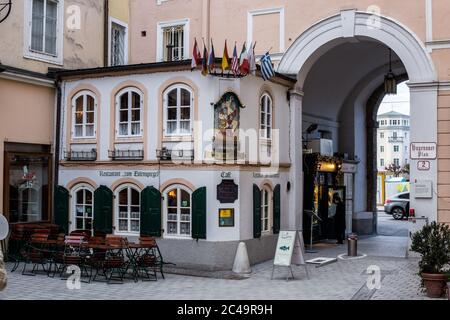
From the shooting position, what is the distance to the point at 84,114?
1714 cm

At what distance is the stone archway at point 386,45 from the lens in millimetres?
16594

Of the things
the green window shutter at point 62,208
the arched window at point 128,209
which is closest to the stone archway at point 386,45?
the arched window at point 128,209

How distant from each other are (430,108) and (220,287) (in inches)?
321

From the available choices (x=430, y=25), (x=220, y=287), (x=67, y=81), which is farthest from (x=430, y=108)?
(x=67, y=81)

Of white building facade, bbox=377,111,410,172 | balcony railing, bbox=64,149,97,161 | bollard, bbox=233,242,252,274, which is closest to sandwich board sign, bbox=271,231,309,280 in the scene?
bollard, bbox=233,242,252,274

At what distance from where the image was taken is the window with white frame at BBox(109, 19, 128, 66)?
21094 millimetres

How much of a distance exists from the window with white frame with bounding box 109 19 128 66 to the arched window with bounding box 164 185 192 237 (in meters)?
7.34

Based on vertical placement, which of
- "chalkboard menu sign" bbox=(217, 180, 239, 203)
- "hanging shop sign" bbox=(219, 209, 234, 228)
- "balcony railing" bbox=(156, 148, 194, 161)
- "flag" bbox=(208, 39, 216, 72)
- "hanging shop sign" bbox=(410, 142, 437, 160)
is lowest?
"hanging shop sign" bbox=(219, 209, 234, 228)

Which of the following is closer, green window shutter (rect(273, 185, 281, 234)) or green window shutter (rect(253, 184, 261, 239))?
green window shutter (rect(253, 184, 261, 239))

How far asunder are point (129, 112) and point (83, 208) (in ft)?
10.3

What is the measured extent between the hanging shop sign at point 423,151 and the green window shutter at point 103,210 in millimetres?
8675

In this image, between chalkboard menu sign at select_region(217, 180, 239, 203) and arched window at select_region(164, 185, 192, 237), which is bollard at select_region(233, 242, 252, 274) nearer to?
chalkboard menu sign at select_region(217, 180, 239, 203)

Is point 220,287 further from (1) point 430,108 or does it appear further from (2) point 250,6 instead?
(2) point 250,6

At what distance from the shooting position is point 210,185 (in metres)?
15.1
